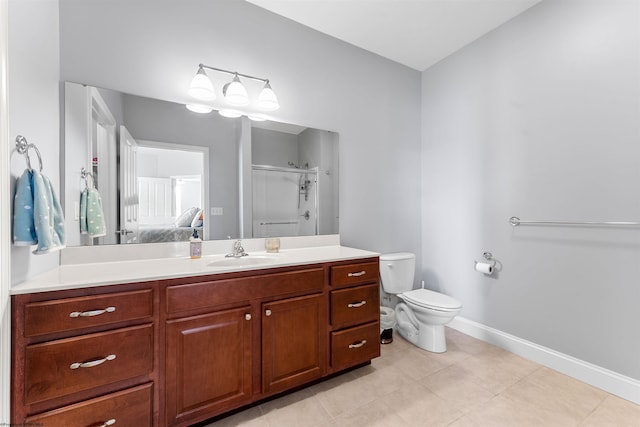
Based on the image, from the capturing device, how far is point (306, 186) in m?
2.15

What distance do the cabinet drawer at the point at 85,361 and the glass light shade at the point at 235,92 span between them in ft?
4.71

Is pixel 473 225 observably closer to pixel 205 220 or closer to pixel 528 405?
pixel 528 405

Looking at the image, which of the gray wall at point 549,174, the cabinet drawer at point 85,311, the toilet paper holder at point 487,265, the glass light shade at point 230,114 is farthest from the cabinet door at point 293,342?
the gray wall at point 549,174

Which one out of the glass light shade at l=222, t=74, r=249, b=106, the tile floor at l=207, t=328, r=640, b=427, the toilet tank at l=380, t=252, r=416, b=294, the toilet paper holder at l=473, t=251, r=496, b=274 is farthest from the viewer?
the toilet tank at l=380, t=252, r=416, b=294

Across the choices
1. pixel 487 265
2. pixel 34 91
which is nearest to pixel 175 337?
pixel 34 91

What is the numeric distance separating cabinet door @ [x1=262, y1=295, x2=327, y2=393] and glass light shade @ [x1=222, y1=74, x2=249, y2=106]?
1.36 m

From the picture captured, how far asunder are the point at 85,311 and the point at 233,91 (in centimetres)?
146

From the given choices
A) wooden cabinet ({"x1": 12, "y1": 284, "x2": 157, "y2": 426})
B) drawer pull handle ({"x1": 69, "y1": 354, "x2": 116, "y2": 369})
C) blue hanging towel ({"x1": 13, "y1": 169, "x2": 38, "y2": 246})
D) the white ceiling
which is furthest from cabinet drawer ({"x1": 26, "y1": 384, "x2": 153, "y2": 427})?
the white ceiling

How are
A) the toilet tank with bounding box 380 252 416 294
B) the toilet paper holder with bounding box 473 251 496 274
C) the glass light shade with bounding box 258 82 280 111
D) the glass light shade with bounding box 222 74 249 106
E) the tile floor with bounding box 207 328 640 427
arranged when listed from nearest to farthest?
the tile floor with bounding box 207 328 640 427 → the glass light shade with bounding box 222 74 249 106 → the glass light shade with bounding box 258 82 280 111 → the toilet paper holder with bounding box 473 251 496 274 → the toilet tank with bounding box 380 252 416 294

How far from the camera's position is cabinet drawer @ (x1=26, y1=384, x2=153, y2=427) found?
970 mm

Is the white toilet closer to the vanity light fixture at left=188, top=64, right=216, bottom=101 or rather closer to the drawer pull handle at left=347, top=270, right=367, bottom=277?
the drawer pull handle at left=347, top=270, right=367, bottom=277

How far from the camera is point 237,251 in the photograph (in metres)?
1.76

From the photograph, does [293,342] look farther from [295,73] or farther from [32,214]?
[295,73]

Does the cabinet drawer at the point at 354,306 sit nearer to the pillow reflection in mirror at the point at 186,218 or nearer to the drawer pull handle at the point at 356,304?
the drawer pull handle at the point at 356,304
